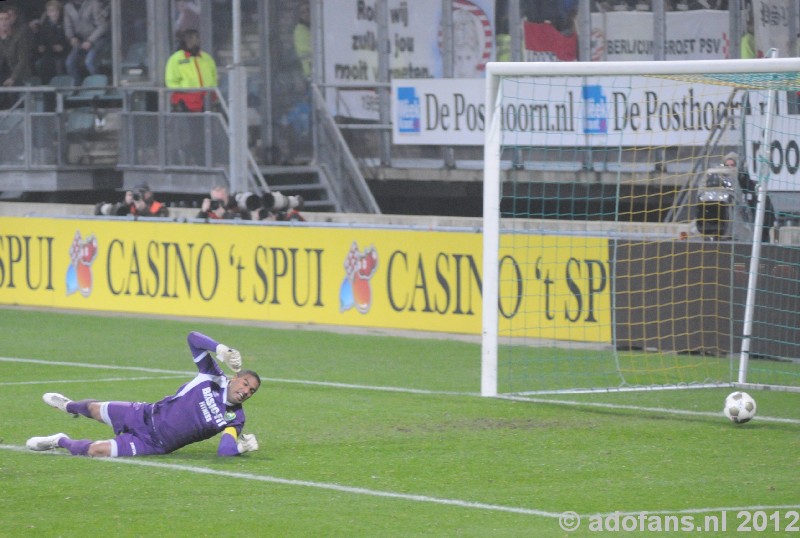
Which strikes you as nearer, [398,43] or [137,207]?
[137,207]

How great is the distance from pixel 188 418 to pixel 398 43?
1645 cm

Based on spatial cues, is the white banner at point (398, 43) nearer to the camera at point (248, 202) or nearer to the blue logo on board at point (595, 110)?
the blue logo on board at point (595, 110)

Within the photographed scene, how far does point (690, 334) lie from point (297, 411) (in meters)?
5.40

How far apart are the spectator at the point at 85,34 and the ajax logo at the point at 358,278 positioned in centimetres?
1104

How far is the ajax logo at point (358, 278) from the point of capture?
1833 cm

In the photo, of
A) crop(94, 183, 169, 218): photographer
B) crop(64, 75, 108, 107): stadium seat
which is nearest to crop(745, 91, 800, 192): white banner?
crop(94, 183, 169, 218): photographer

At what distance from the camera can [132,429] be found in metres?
10.1

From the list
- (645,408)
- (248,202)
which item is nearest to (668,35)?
(248,202)

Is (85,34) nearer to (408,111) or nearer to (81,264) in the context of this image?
(408,111)

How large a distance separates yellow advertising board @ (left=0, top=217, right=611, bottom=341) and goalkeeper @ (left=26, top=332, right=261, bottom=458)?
7.11 m

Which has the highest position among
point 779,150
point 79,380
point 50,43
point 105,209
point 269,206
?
point 50,43

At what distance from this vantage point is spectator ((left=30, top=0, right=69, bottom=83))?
27.6 meters

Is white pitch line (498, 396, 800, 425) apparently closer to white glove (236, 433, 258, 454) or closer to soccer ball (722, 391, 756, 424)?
soccer ball (722, 391, 756, 424)

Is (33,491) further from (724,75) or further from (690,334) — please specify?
(690,334)
